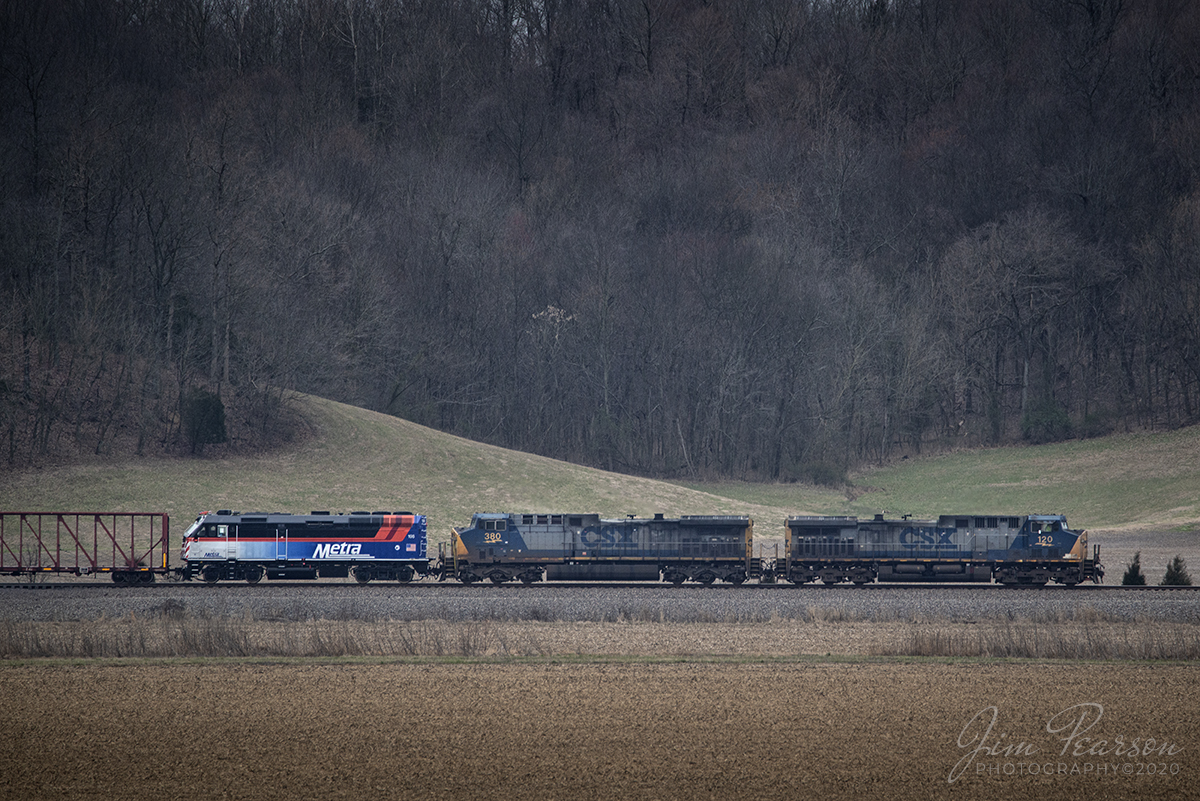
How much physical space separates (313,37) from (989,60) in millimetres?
79186

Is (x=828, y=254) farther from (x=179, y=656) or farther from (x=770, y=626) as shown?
(x=179, y=656)

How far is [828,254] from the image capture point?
3853 inches

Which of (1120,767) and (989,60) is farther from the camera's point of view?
(989,60)

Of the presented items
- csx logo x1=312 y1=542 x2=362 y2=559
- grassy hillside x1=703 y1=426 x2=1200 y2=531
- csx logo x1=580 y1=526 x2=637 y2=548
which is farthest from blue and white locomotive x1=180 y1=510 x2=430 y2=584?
grassy hillside x1=703 y1=426 x2=1200 y2=531

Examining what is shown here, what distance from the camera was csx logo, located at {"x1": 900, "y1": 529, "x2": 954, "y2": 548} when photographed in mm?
40562

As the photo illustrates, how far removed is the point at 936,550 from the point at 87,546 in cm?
3595

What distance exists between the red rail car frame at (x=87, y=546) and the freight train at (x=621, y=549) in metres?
0.68

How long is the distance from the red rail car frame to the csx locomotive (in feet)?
6.80

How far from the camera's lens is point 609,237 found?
102m

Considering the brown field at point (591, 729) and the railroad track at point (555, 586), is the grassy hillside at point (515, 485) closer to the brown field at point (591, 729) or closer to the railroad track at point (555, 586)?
the railroad track at point (555, 586)

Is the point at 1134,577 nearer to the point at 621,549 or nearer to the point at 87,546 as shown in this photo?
the point at 621,549

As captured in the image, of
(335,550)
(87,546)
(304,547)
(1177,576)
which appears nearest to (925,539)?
(1177,576)

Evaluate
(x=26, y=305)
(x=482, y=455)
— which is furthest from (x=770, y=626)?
(x=26, y=305)

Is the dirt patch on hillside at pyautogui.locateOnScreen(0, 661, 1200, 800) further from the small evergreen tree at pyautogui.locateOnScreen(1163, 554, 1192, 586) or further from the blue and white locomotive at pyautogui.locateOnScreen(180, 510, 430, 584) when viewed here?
the small evergreen tree at pyautogui.locateOnScreen(1163, 554, 1192, 586)
